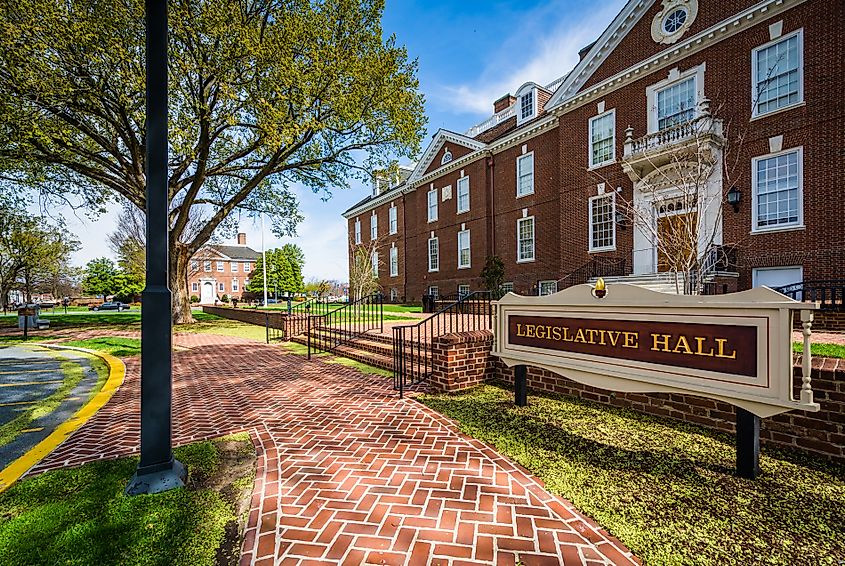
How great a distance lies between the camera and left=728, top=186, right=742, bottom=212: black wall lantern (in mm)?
→ 11409

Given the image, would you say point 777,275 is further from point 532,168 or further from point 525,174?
point 525,174

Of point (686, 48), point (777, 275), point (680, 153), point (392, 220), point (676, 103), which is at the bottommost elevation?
point (777, 275)

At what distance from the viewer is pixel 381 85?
13.4 m

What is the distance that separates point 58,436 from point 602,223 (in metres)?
16.5

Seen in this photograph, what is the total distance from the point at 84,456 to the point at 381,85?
13.2 m

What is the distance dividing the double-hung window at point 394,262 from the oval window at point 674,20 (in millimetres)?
20451

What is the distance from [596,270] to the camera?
15.3m

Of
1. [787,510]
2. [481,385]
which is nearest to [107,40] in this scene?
[481,385]

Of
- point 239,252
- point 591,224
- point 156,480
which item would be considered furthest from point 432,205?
point 239,252

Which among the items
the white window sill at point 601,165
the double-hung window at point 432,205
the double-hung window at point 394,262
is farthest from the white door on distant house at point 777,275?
the double-hung window at point 394,262

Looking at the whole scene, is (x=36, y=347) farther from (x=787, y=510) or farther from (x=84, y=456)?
(x=787, y=510)

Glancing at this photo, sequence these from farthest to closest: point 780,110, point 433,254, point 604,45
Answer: point 433,254, point 604,45, point 780,110

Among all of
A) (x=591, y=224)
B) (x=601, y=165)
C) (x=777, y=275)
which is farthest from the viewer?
(x=591, y=224)

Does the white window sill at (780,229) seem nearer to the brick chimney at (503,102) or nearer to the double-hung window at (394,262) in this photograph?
the brick chimney at (503,102)
